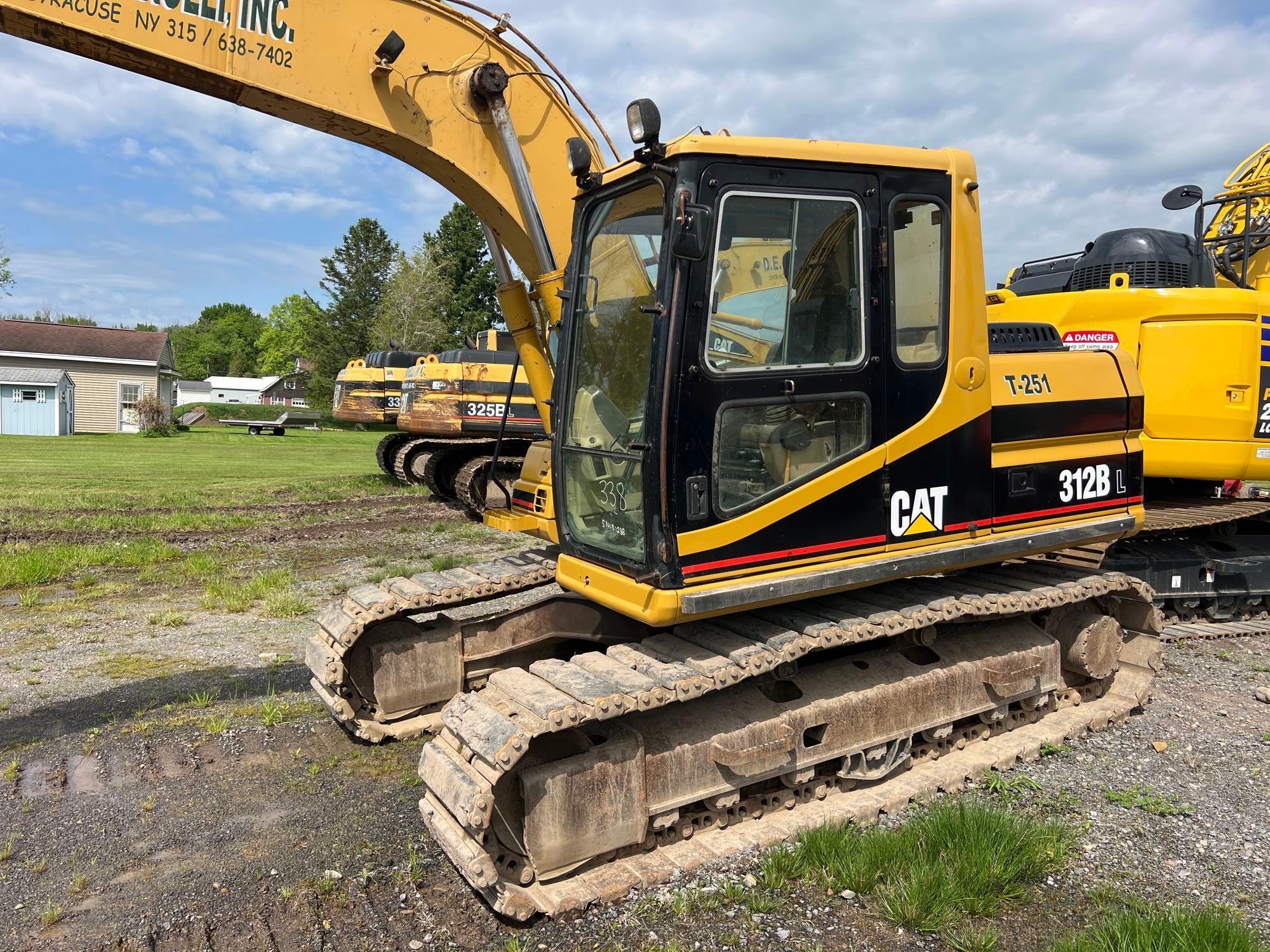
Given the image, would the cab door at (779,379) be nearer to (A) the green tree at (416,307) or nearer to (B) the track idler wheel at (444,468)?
(B) the track idler wheel at (444,468)

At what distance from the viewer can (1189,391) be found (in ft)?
22.7

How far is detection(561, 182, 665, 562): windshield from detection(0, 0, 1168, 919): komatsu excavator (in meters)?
0.02

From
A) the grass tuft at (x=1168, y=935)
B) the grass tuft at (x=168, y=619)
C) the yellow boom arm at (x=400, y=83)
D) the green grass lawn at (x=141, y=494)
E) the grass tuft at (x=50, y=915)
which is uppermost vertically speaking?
the yellow boom arm at (x=400, y=83)

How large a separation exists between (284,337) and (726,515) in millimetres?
109077

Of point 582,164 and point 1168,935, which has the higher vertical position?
point 582,164

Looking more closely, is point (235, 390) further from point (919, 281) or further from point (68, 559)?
point (919, 281)

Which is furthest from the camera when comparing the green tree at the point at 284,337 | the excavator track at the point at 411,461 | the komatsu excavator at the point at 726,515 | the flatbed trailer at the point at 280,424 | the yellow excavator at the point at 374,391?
the green tree at the point at 284,337

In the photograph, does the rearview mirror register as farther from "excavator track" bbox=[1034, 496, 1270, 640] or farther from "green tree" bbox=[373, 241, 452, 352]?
"green tree" bbox=[373, 241, 452, 352]

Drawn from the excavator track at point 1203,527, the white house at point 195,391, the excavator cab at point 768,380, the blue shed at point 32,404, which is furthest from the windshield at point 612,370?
the white house at point 195,391

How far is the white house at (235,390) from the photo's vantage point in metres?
85.2

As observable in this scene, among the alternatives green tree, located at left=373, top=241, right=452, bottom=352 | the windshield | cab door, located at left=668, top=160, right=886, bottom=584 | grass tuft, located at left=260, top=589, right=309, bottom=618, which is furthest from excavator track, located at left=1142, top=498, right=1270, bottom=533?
green tree, located at left=373, top=241, right=452, bottom=352

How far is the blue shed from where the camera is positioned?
36.1 m

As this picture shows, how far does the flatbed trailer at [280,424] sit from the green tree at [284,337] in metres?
47.5

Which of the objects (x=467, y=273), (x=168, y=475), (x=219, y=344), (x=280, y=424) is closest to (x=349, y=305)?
(x=467, y=273)
